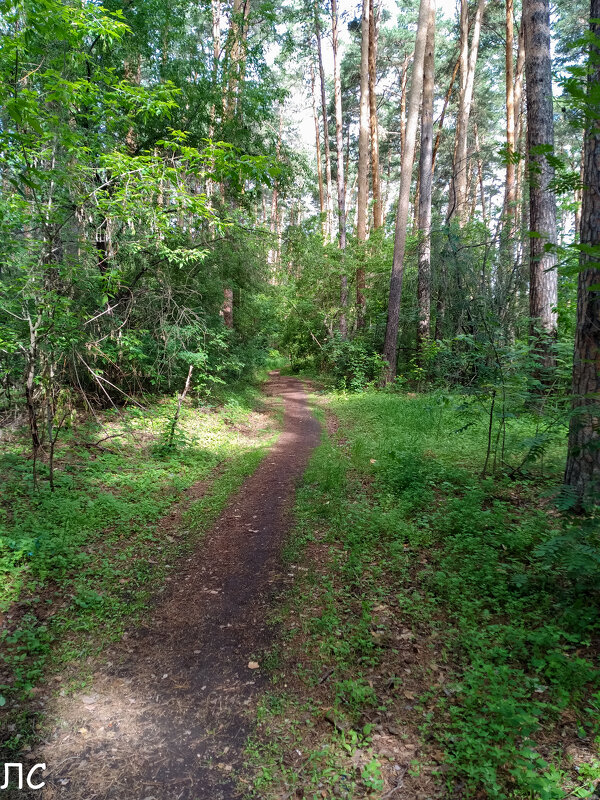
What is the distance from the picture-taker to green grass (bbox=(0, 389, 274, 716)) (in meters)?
3.33

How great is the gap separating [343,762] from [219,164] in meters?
6.92

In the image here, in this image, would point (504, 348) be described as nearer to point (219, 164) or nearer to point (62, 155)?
point (219, 164)

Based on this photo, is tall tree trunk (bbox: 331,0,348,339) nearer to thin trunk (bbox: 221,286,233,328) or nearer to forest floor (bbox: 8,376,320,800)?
thin trunk (bbox: 221,286,233,328)

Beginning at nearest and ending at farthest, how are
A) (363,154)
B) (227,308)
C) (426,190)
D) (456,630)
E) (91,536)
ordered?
1. (456,630)
2. (91,536)
3. (227,308)
4. (426,190)
5. (363,154)

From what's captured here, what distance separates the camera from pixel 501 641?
9.85 feet

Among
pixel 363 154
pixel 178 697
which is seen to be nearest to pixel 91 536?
pixel 178 697

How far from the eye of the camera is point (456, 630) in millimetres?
3217

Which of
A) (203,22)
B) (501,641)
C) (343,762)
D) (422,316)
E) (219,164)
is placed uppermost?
(203,22)

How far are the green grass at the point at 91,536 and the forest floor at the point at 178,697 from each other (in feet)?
0.97

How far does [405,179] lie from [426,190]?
0.98 m

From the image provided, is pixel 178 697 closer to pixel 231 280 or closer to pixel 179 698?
pixel 179 698

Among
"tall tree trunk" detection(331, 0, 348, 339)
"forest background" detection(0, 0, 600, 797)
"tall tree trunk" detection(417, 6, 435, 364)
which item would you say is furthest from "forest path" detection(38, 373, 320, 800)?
"tall tree trunk" detection(331, 0, 348, 339)

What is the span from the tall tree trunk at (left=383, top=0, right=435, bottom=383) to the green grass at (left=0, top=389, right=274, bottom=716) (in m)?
7.93

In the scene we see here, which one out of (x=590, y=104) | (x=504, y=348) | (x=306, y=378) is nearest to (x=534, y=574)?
(x=504, y=348)
